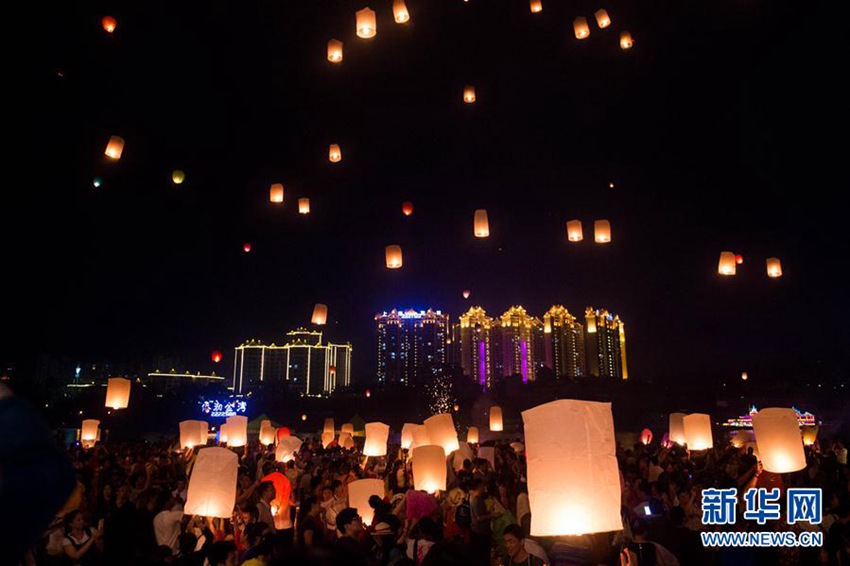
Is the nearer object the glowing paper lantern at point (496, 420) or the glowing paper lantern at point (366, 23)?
the glowing paper lantern at point (366, 23)

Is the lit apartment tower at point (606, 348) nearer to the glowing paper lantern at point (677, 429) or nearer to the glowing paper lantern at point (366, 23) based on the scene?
the glowing paper lantern at point (677, 429)

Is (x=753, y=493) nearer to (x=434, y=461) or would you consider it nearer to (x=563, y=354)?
(x=434, y=461)

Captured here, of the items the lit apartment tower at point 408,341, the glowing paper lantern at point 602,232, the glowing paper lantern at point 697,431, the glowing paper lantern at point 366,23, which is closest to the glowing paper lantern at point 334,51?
the glowing paper lantern at point 366,23

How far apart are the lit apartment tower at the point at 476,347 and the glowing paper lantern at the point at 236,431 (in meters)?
57.4

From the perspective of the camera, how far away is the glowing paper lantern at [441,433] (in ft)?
36.1

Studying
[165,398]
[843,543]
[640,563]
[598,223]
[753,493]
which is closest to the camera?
[640,563]

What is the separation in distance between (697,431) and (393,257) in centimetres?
692

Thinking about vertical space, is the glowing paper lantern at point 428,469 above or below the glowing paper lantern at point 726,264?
below

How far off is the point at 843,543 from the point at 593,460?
4026 millimetres

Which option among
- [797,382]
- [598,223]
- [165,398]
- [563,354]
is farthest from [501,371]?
[598,223]

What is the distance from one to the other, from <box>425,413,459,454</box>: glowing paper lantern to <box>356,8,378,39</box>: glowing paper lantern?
679 cm

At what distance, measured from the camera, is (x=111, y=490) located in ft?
28.2

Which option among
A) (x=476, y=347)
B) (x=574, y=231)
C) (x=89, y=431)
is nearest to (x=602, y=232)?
(x=574, y=231)

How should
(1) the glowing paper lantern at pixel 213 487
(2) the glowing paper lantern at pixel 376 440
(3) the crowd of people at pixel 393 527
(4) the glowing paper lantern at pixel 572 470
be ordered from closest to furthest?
(4) the glowing paper lantern at pixel 572 470
(3) the crowd of people at pixel 393 527
(1) the glowing paper lantern at pixel 213 487
(2) the glowing paper lantern at pixel 376 440
